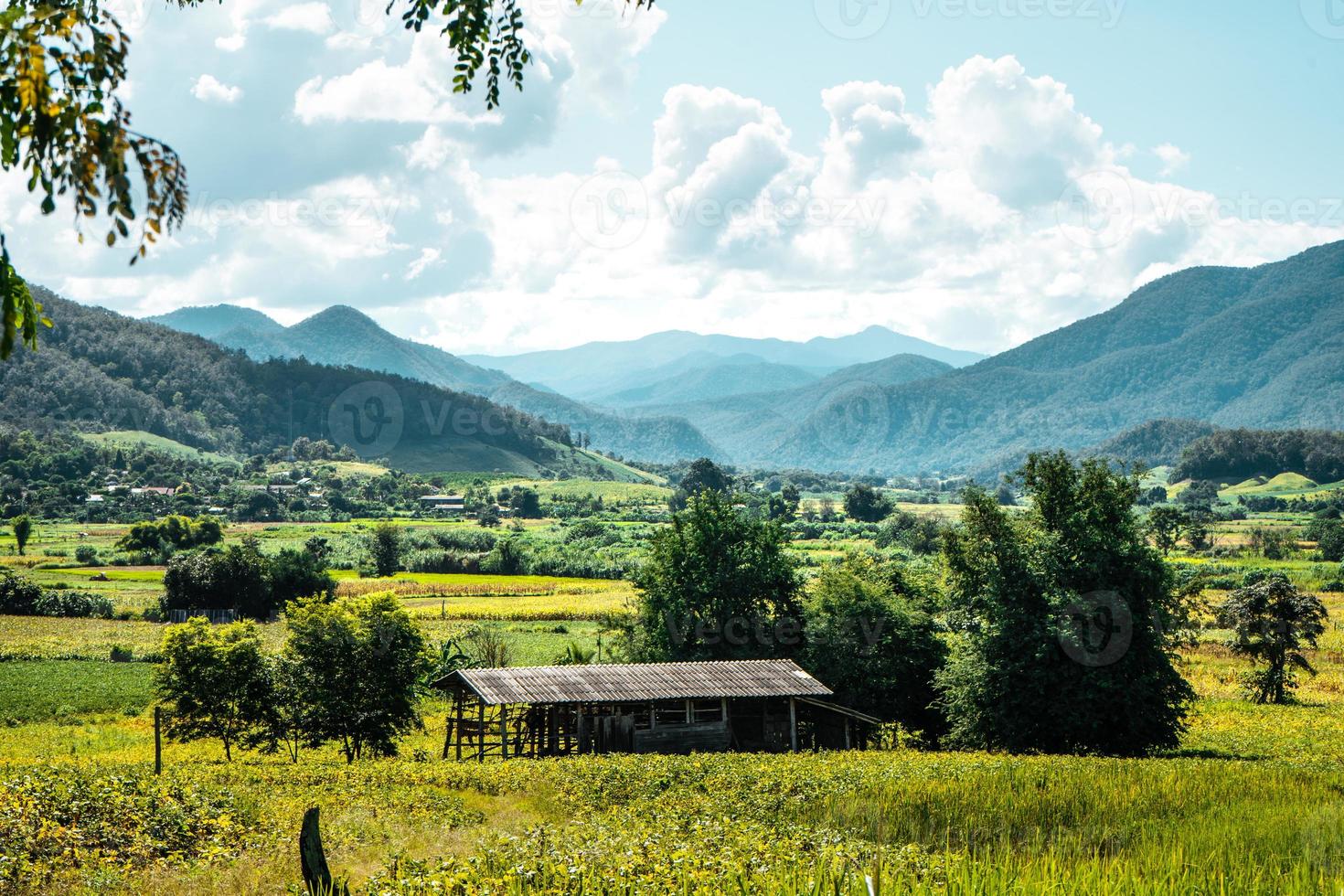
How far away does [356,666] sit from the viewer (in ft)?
96.8

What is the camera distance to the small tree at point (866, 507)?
513 feet

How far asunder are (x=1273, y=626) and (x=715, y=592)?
22.5 metres

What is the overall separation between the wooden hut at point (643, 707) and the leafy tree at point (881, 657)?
3.07 meters

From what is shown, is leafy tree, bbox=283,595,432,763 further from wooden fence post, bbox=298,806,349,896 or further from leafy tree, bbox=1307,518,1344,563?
leafy tree, bbox=1307,518,1344,563

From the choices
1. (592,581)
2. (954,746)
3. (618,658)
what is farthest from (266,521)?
(954,746)

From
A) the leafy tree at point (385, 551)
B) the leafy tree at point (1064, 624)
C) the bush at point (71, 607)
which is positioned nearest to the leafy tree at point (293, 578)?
the bush at point (71, 607)

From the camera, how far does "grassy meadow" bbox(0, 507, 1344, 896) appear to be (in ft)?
30.3

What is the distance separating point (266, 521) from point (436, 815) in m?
145

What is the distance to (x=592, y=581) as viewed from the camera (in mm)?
88688

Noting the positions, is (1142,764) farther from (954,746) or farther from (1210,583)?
(1210,583)

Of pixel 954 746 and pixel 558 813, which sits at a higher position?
pixel 558 813

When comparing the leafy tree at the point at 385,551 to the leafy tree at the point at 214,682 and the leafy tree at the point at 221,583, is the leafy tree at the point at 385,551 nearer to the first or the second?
the leafy tree at the point at 221,583

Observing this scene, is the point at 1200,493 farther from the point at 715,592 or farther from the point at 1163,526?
the point at 1163,526

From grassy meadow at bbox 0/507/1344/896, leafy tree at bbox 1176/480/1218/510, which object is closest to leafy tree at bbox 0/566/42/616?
grassy meadow at bbox 0/507/1344/896
